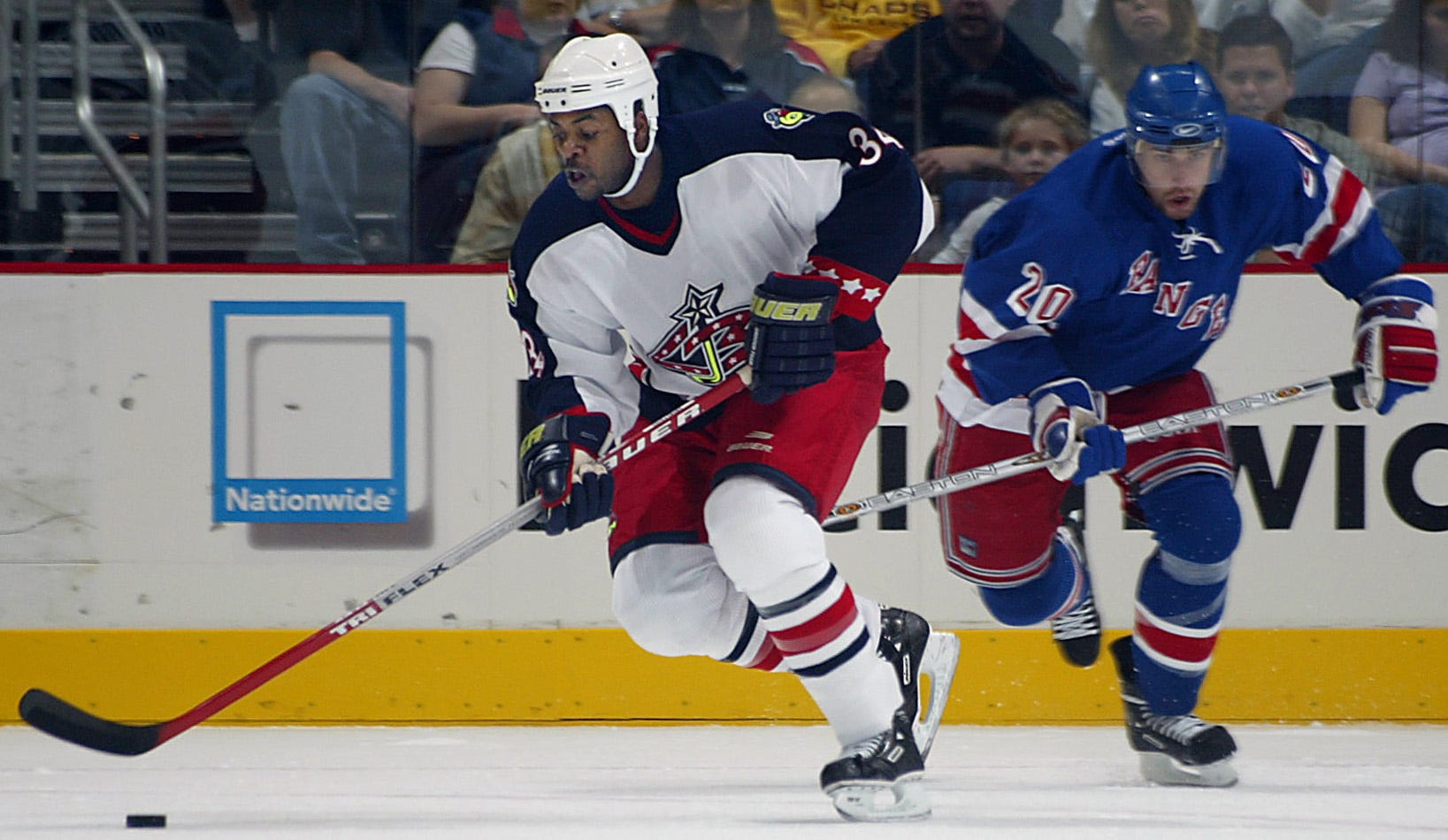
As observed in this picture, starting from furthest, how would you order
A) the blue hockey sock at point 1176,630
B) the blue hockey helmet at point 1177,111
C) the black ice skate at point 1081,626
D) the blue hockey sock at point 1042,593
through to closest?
the black ice skate at point 1081,626 < the blue hockey sock at point 1042,593 < the blue hockey sock at point 1176,630 < the blue hockey helmet at point 1177,111

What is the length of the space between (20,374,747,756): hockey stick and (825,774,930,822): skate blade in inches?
24.0

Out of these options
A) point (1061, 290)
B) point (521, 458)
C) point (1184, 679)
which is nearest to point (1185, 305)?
point (1061, 290)

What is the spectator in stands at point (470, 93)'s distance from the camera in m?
3.72

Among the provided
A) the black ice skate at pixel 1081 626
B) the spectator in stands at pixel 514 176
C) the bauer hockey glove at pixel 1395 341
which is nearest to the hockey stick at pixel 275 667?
the black ice skate at pixel 1081 626

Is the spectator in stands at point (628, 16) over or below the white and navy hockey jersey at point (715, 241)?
over

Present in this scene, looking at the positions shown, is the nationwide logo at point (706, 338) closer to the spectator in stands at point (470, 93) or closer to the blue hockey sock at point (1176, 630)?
the blue hockey sock at point (1176, 630)

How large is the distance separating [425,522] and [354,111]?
915mm

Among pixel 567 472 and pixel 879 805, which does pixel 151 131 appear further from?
pixel 879 805

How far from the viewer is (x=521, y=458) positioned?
260cm

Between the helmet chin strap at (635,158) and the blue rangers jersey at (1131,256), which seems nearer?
the helmet chin strap at (635,158)

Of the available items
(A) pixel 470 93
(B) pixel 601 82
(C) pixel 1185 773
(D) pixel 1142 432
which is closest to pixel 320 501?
(A) pixel 470 93

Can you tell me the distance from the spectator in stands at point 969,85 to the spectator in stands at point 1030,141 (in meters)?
0.02

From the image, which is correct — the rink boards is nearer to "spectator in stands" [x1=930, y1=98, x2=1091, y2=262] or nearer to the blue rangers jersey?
"spectator in stands" [x1=930, y1=98, x2=1091, y2=262]

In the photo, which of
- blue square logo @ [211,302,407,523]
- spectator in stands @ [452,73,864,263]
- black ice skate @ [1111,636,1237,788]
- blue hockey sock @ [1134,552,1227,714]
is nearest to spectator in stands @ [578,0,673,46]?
spectator in stands @ [452,73,864,263]
